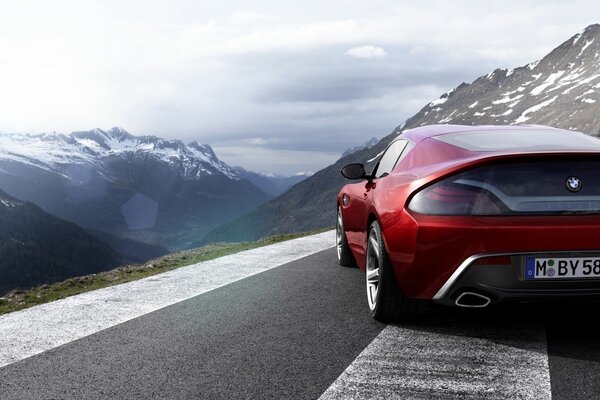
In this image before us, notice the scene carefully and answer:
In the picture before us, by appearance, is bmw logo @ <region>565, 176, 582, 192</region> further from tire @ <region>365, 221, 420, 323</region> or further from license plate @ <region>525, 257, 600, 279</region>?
tire @ <region>365, 221, 420, 323</region>

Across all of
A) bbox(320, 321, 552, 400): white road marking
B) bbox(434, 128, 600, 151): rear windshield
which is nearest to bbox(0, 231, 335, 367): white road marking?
bbox(320, 321, 552, 400): white road marking

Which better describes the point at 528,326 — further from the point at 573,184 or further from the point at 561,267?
the point at 573,184

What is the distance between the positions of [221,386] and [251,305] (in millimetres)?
2172

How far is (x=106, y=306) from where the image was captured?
5605 mm

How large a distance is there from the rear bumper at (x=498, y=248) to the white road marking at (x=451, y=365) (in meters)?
0.36

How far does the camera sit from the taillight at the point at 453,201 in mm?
3684

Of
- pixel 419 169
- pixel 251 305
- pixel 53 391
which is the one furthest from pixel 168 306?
pixel 419 169

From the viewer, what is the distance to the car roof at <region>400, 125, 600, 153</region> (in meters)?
3.98

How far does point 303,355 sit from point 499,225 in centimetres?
147

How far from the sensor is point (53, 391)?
318cm

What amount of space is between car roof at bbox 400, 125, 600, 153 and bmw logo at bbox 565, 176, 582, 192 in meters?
0.27

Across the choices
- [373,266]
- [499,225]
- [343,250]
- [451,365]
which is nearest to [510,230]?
[499,225]

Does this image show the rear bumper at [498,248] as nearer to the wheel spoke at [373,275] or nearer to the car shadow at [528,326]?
the car shadow at [528,326]

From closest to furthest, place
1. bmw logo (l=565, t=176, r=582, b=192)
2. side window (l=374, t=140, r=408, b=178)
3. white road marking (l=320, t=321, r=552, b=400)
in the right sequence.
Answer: white road marking (l=320, t=321, r=552, b=400), bmw logo (l=565, t=176, r=582, b=192), side window (l=374, t=140, r=408, b=178)
